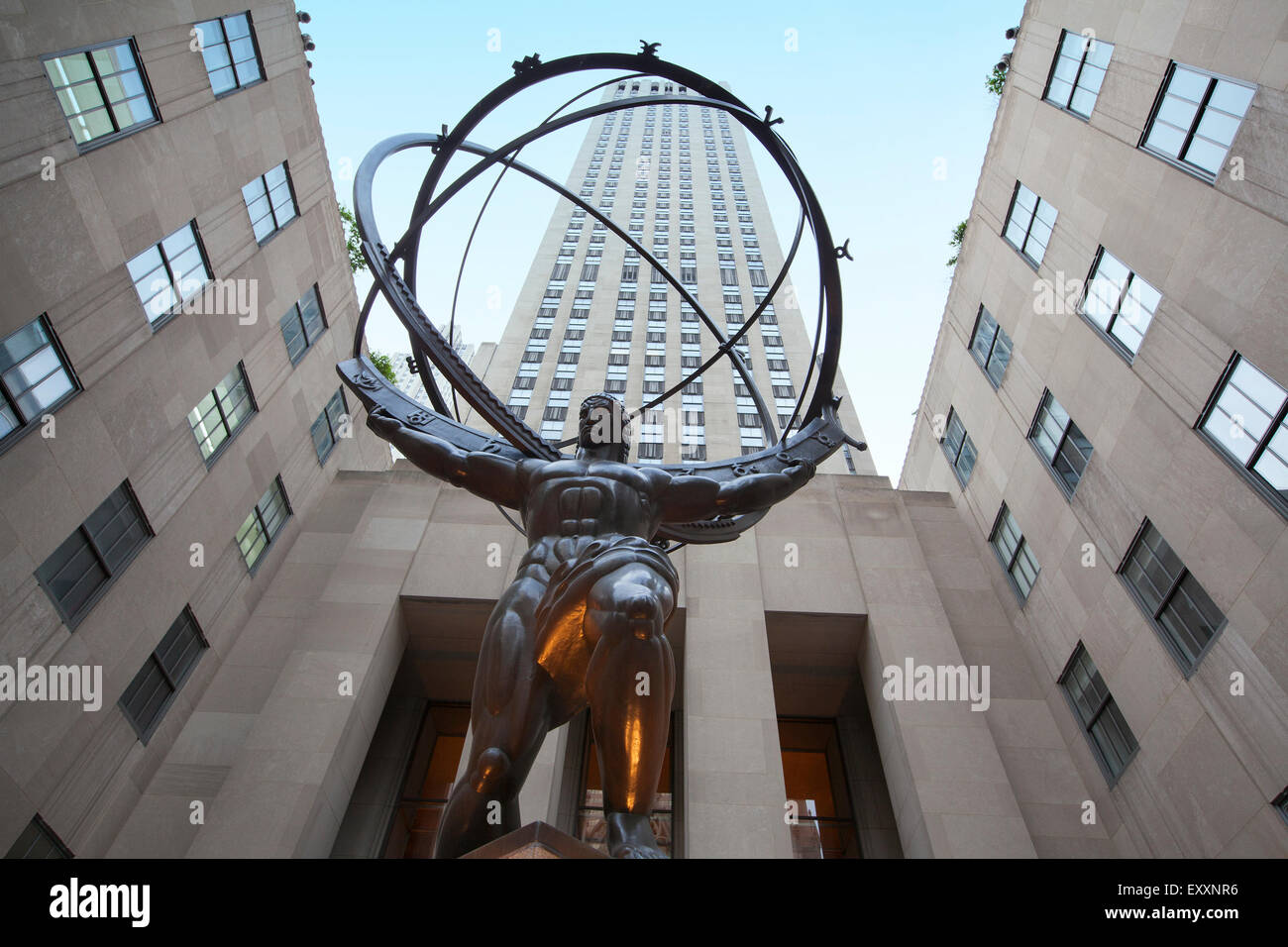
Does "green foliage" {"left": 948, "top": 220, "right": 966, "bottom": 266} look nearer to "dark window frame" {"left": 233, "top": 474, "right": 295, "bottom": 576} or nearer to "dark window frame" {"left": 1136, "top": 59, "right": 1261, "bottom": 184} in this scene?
"dark window frame" {"left": 1136, "top": 59, "right": 1261, "bottom": 184}

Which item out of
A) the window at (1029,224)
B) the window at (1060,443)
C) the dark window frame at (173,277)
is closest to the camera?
the dark window frame at (173,277)

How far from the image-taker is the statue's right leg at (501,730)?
4.50 metres

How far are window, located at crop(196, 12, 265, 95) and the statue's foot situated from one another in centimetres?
1521

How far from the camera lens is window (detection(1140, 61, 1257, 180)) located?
10.5 meters

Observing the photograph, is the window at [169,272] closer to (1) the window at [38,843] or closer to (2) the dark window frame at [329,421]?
(2) the dark window frame at [329,421]

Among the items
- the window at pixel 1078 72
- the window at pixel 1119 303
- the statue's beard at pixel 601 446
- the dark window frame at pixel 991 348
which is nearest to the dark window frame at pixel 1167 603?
the window at pixel 1119 303

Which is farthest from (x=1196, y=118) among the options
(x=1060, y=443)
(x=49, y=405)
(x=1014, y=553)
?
(x=49, y=405)

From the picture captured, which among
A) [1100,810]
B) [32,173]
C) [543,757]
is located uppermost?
[32,173]

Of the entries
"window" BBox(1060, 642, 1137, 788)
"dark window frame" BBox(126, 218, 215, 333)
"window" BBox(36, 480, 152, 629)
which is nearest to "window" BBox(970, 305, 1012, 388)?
"window" BBox(1060, 642, 1137, 788)

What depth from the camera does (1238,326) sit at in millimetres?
10000

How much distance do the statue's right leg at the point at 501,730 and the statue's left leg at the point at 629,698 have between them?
21.3 inches

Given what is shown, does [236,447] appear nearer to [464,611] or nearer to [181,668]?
[181,668]

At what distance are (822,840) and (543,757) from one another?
653 cm

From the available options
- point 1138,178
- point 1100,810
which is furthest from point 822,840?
point 1138,178
